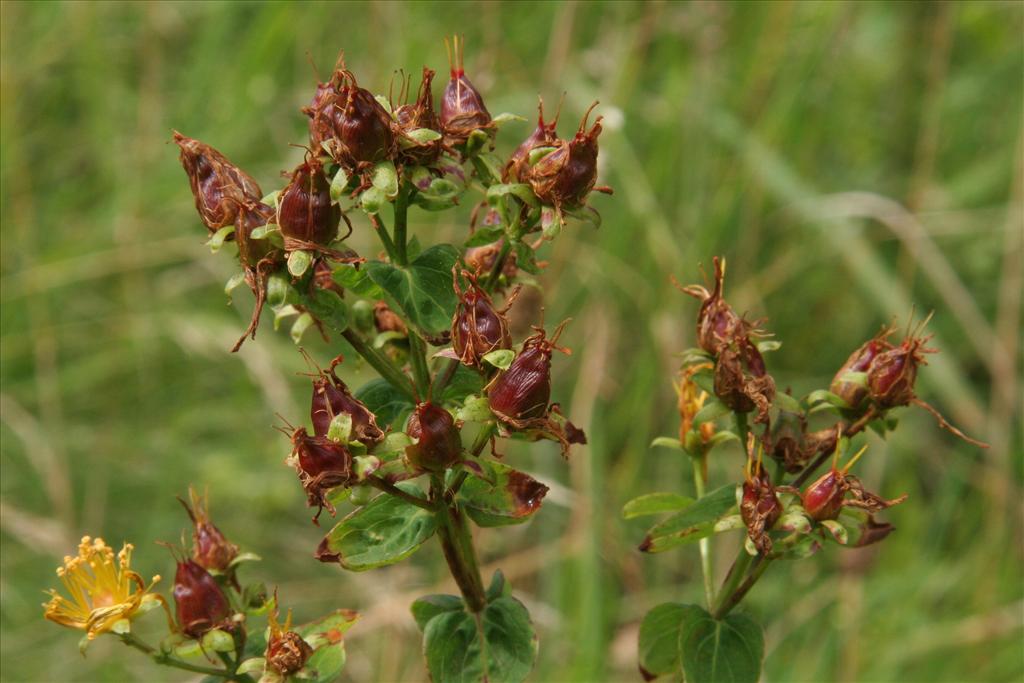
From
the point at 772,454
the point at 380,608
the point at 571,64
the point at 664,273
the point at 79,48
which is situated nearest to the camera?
the point at 772,454

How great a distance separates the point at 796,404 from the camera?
1.83m

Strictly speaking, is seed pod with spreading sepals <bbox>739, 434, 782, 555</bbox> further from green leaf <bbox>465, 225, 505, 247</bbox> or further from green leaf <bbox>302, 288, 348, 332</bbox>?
green leaf <bbox>302, 288, 348, 332</bbox>

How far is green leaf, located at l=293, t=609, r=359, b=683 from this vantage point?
1.78 m

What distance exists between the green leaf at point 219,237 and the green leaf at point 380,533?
1.44ft

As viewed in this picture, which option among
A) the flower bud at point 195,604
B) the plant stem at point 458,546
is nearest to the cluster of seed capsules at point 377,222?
the plant stem at point 458,546

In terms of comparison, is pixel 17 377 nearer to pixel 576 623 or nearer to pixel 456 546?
pixel 576 623

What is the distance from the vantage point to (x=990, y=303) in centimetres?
503

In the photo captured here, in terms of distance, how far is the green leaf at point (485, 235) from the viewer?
1.65 meters

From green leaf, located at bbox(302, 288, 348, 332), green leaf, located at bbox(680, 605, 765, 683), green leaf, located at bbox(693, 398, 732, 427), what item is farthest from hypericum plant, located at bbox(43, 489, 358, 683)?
green leaf, located at bbox(693, 398, 732, 427)

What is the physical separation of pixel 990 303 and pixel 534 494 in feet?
13.3

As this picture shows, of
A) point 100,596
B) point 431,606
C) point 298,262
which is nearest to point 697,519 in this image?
point 431,606

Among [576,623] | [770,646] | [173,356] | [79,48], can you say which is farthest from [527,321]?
[79,48]

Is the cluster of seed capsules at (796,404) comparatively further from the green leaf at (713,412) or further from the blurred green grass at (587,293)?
→ the blurred green grass at (587,293)

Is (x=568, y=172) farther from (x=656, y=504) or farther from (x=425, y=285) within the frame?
(x=656, y=504)
